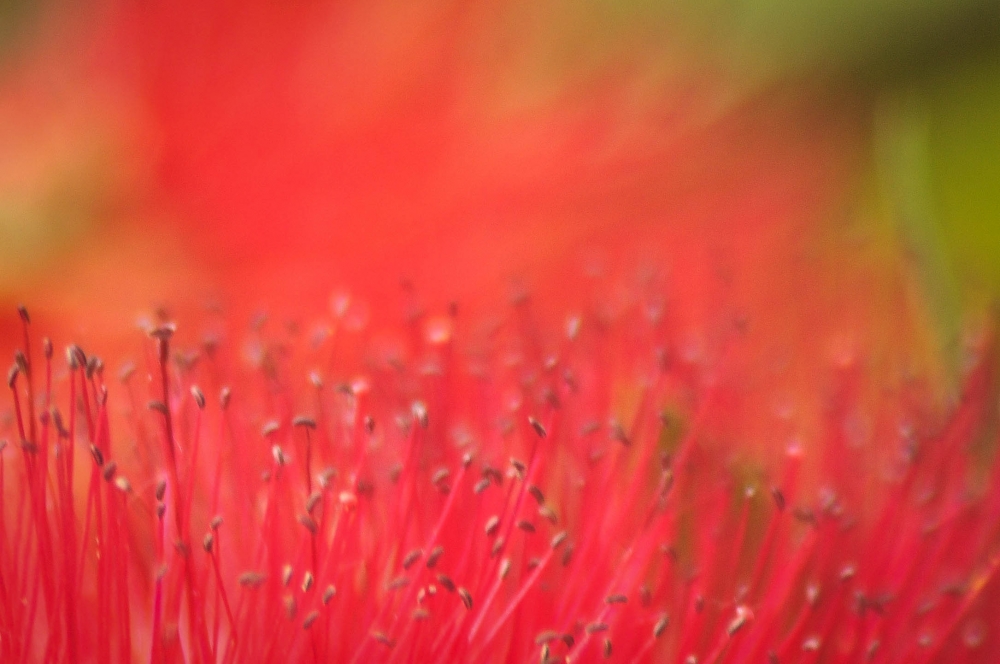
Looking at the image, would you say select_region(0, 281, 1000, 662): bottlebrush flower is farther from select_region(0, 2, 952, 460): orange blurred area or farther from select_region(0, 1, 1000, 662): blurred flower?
select_region(0, 2, 952, 460): orange blurred area

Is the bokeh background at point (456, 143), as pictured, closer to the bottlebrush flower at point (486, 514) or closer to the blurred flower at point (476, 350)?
the blurred flower at point (476, 350)

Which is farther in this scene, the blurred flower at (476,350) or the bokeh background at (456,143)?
the bokeh background at (456,143)

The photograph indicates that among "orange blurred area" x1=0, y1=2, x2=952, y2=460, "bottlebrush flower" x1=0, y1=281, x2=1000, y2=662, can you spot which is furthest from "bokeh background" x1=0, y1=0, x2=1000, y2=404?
"bottlebrush flower" x1=0, y1=281, x2=1000, y2=662

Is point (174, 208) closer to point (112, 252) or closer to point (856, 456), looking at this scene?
point (112, 252)

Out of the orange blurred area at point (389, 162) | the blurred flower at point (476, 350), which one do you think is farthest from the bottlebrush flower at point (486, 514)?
the orange blurred area at point (389, 162)

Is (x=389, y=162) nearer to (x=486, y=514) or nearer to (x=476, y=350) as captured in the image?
(x=476, y=350)

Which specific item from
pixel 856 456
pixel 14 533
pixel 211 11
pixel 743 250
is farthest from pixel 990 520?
pixel 211 11
